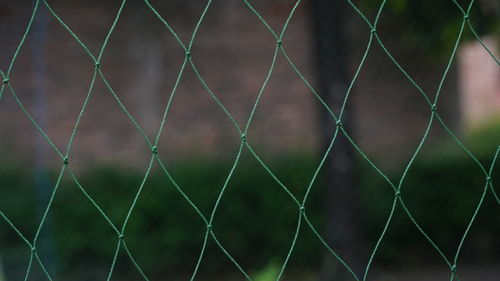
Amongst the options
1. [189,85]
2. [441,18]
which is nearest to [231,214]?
[189,85]

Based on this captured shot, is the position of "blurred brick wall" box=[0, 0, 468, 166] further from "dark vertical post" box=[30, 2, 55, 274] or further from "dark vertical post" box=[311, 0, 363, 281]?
"dark vertical post" box=[311, 0, 363, 281]

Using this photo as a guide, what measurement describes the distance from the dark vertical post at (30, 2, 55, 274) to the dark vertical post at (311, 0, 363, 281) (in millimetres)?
2151

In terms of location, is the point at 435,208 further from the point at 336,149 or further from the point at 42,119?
the point at 42,119

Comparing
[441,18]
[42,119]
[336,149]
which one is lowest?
[42,119]

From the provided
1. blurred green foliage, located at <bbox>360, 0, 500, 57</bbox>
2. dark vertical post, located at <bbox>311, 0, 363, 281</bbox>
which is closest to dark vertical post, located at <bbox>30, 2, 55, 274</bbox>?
dark vertical post, located at <bbox>311, 0, 363, 281</bbox>

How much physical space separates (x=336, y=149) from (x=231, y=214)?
1606mm

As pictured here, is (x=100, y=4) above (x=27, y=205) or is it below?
above

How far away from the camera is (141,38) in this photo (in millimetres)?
6988

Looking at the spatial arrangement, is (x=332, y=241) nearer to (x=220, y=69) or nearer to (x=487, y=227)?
(x=487, y=227)

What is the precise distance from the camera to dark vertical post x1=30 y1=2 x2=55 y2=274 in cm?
553

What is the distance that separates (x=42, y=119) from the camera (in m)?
6.59

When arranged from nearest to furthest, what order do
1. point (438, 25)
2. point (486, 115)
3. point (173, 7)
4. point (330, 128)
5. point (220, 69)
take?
point (438, 25) < point (330, 128) < point (173, 7) < point (220, 69) < point (486, 115)

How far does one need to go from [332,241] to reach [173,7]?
319 cm

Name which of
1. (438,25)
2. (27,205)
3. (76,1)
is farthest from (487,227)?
(76,1)
